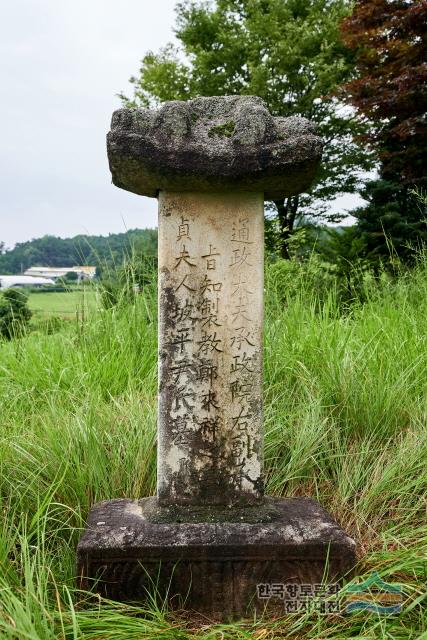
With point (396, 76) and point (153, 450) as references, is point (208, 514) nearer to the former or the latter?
point (153, 450)

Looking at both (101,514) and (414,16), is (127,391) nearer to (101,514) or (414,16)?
(101,514)

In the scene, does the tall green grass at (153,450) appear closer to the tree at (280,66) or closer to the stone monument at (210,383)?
the stone monument at (210,383)

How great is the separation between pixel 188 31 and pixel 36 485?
14170 millimetres

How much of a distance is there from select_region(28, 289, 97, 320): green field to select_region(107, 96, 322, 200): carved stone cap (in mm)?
2331

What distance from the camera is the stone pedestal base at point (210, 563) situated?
2.20m

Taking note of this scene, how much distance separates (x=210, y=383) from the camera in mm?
2469

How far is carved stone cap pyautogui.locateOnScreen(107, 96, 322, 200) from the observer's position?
2.25 metres

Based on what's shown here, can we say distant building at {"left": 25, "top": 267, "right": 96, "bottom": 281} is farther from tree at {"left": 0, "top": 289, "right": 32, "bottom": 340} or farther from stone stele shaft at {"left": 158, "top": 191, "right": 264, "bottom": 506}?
stone stele shaft at {"left": 158, "top": 191, "right": 264, "bottom": 506}

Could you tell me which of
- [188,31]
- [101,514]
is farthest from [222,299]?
[188,31]

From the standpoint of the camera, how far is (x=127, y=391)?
11.6 ft

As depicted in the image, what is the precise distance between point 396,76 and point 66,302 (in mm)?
6056
